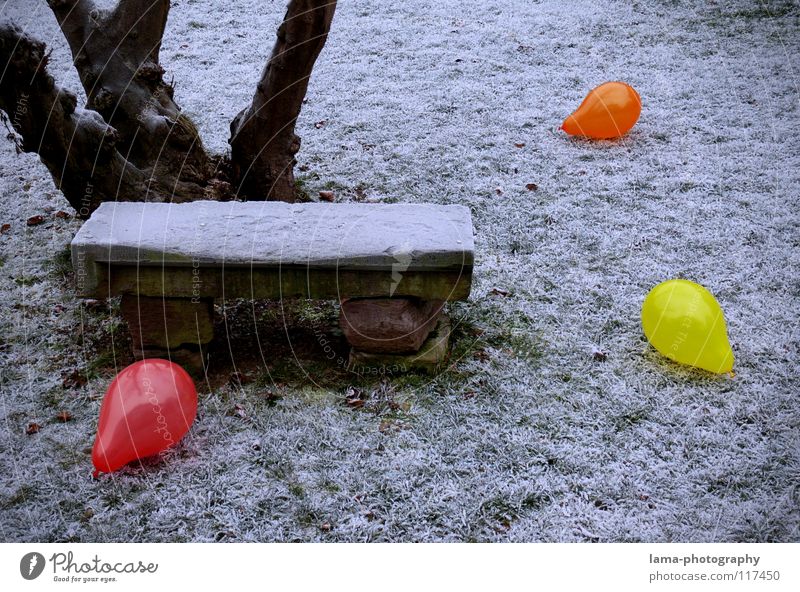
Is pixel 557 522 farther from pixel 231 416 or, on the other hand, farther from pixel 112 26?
pixel 112 26

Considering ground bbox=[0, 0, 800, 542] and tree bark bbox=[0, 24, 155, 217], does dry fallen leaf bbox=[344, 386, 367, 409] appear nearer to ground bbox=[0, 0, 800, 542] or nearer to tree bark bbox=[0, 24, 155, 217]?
ground bbox=[0, 0, 800, 542]

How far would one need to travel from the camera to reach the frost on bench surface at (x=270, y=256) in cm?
307

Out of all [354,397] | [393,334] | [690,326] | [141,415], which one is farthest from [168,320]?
[690,326]

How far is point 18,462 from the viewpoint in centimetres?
300

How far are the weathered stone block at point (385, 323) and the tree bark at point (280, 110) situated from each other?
1667 millimetres

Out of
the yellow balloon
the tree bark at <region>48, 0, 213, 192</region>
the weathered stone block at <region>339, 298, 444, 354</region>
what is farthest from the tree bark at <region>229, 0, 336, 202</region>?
the yellow balloon

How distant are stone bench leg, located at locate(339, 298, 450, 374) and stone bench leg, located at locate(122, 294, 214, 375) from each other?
655 millimetres

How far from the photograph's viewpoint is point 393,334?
3281mm

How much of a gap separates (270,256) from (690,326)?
6.44 feet

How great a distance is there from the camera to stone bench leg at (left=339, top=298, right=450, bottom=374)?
3.24 metres

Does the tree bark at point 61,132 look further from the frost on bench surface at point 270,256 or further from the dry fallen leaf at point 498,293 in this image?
the dry fallen leaf at point 498,293

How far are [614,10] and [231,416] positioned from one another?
6714mm

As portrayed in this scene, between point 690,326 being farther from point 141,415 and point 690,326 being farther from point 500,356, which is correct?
point 141,415
